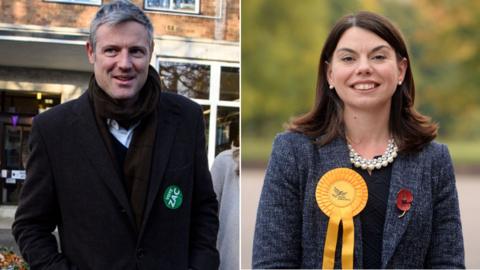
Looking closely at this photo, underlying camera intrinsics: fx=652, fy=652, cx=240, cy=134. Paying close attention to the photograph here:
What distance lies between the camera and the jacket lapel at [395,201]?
4.57ft

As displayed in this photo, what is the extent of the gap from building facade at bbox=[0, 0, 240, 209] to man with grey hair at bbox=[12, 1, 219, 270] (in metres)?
9.23

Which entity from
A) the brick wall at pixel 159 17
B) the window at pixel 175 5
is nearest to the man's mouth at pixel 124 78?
the brick wall at pixel 159 17

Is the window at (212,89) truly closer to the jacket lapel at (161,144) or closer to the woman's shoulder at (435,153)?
the jacket lapel at (161,144)

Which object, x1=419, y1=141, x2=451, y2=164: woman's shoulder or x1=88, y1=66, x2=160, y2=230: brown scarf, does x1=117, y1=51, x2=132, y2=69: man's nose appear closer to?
x1=88, y1=66, x2=160, y2=230: brown scarf

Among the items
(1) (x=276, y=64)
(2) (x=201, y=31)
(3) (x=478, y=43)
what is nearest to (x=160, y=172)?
(1) (x=276, y=64)

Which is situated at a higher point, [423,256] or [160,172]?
[160,172]

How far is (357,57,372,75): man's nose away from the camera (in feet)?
4.64

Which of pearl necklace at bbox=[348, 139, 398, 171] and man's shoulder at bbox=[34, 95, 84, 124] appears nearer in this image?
pearl necklace at bbox=[348, 139, 398, 171]

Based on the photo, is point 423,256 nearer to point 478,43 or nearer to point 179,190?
point 179,190

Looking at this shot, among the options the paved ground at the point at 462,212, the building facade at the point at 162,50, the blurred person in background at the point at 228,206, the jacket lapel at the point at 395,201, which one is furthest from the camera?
the building facade at the point at 162,50

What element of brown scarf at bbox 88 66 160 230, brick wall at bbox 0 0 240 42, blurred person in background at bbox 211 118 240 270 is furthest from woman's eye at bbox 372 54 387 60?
brick wall at bbox 0 0 240 42

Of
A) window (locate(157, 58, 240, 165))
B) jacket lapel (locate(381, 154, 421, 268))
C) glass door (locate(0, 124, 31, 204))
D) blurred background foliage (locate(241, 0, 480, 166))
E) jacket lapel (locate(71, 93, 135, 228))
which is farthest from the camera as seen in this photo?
glass door (locate(0, 124, 31, 204))

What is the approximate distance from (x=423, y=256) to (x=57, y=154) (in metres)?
0.98

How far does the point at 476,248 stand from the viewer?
641cm
